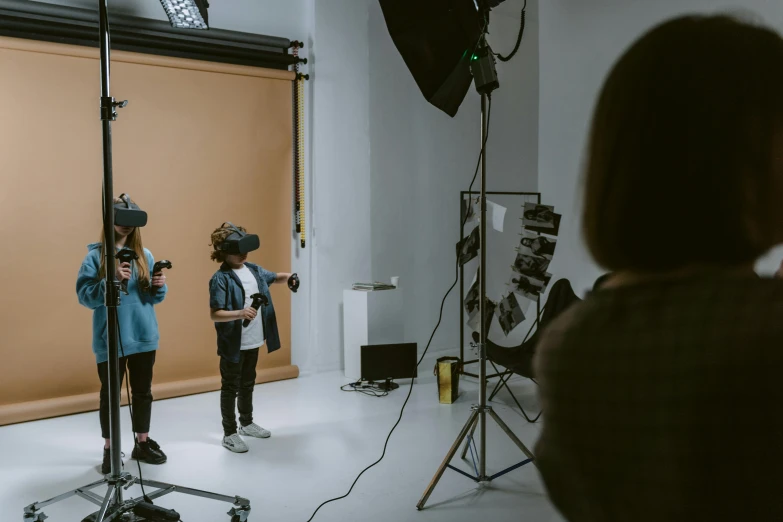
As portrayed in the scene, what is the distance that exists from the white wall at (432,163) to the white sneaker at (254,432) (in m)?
1.95

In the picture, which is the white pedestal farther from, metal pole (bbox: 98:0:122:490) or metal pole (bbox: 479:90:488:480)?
metal pole (bbox: 98:0:122:490)

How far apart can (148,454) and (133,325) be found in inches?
26.6

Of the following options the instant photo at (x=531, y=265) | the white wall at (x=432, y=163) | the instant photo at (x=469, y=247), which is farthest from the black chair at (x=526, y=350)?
the white wall at (x=432, y=163)

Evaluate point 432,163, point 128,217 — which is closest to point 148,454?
point 128,217

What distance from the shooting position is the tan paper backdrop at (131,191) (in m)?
3.83

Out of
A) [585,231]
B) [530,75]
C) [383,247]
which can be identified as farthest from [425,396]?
[585,231]

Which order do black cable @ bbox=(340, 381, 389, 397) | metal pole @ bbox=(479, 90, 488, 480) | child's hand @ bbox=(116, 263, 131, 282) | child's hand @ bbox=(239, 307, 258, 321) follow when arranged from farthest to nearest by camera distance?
black cable @ bbox=(340, 381, 389, 397), child's hand @ bbox=(239, 307, 258, 321), child's hand @ bbox=(116, 263, 131, 282), metal pole @ bbox=(479, 90, 488, 480)

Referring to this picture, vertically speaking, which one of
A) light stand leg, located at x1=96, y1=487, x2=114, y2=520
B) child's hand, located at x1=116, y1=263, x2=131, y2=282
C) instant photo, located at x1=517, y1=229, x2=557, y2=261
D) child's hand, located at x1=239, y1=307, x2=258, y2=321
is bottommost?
light stand leg, located at x1=96, y1=487, x2=114, y2=520

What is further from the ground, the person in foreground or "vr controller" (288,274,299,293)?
the person in foreground

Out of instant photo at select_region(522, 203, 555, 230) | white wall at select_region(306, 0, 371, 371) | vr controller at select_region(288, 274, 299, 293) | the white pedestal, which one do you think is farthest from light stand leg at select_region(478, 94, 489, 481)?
white wall at select_region(306, 0, 371, 371)

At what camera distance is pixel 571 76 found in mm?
5438

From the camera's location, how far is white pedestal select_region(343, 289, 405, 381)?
15.5ft

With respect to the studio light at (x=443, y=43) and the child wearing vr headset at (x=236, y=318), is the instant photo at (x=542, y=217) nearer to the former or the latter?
the studio light at (x=443, y=43)

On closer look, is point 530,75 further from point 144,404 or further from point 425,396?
point 144,404
